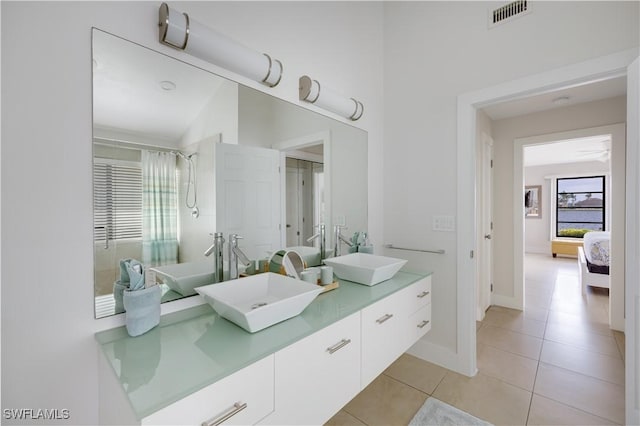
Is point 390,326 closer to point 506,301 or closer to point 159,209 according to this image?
point 159,209

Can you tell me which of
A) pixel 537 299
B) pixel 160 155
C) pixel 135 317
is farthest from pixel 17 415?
pixel 537 299

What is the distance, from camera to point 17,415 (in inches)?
36.4

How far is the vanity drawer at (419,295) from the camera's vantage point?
1.84 meters

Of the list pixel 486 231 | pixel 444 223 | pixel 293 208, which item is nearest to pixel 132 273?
pixel 293 208

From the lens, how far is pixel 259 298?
1.46 m

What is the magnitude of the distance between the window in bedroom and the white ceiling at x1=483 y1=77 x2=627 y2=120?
18.0 ft

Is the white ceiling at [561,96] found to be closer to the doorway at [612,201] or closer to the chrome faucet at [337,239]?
the doorway at [612,201]

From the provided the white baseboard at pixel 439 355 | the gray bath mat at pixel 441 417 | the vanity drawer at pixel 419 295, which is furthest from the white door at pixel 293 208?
the white baseboard at pixel 439 355

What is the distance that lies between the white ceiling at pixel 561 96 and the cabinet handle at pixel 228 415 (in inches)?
124

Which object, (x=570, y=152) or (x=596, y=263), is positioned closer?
(x=596, y=263)

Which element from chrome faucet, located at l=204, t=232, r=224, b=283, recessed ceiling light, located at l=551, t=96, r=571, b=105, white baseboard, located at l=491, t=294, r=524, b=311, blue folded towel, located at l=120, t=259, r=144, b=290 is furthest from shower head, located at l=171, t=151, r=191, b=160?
white baseboard, located at l=491, t=294, r=524, b=311

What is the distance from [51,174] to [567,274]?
7.26 meters

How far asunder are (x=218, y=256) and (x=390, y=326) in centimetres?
102

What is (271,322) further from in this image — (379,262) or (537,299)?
(537,299)
